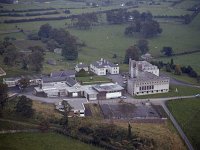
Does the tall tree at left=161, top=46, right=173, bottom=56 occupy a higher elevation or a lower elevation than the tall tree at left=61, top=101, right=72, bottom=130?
higher

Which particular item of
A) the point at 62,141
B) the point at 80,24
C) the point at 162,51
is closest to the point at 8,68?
the point at 62,141

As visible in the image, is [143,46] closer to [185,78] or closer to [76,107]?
[185,78]

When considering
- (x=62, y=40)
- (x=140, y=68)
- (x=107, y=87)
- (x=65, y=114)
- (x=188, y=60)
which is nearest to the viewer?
(x=65, y=114)

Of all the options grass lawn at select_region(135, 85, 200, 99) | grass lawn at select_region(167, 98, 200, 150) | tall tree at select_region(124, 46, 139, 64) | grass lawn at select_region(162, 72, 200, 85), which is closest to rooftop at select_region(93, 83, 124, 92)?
grass lawn at select_region(135, 85, 200, 99)

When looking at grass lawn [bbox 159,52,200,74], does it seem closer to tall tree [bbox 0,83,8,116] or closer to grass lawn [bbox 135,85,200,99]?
grass lawn [bbox 135,85,200,99]

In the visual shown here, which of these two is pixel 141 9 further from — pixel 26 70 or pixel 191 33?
pixel 26 70

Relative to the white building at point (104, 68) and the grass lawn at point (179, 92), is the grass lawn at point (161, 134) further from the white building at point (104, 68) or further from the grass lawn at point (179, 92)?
the white building at point (104, 68)

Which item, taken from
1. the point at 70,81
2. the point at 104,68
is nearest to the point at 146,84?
the point at 104,68
